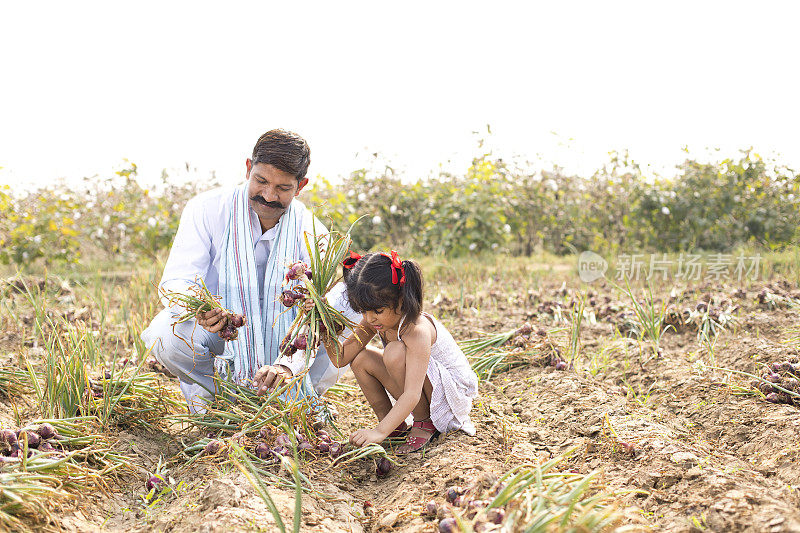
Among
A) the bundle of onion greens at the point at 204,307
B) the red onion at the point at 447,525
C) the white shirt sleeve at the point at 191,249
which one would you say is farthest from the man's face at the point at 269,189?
the red onion at the point at 447,525

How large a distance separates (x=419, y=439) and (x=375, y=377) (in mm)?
278

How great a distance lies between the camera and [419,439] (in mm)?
2371

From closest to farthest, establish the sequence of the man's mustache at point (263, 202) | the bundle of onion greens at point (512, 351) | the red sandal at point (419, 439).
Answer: the red sandal at point (419, 439), the man's mustache at point (263, 202), the bundle of onion greens at point (512, 351)

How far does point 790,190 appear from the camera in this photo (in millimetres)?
7055

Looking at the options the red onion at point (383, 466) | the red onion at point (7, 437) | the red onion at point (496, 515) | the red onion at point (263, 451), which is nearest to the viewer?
the red onion at point (496, 515)

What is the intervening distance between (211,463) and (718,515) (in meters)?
1.49

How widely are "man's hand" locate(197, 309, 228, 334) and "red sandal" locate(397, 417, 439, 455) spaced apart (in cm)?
78

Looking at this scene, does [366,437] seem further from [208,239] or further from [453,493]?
[208,239]

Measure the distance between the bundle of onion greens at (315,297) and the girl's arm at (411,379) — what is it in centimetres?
23

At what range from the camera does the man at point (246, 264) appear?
8.21ft

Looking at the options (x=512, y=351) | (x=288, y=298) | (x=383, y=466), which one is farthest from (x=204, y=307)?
(x=512, y=351)
